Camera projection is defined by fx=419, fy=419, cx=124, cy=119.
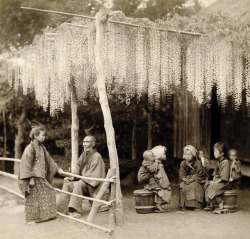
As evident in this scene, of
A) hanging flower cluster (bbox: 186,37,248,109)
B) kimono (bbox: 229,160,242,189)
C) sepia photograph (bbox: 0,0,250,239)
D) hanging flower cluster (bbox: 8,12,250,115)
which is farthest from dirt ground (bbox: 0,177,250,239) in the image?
hanging flower cluster (bbox: 8,12,250,115)

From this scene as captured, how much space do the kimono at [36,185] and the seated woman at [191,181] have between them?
2.01 meters

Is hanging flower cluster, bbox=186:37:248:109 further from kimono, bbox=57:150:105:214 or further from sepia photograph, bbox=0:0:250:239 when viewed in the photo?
kimono, bbox=57:150:105:214

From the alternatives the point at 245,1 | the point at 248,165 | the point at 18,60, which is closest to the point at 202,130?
the point at 248,165

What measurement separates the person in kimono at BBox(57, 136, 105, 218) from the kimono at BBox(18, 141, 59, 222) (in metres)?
0.26

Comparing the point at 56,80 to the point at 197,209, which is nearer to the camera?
the point at 197,209

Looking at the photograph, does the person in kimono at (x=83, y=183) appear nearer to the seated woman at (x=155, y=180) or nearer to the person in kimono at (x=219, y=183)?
the seated woman at (x=155, y=180)

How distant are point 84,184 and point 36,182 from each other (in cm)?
70

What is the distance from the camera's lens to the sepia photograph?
226 inches

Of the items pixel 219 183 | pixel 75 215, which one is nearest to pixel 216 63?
pixel 219 183

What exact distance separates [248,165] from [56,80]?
409 centimetres

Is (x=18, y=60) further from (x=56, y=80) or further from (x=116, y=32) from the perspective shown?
(x=116, y=32)

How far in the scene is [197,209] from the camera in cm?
649

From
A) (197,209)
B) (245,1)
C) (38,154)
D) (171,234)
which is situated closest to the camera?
(171,234)

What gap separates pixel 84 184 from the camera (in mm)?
6168
